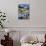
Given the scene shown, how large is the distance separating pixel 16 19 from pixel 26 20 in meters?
0.28

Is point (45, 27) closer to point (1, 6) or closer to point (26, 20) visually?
point (26, 20)

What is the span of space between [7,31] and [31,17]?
0.79m

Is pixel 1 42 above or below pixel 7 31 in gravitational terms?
below

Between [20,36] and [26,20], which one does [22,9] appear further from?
[20,36]

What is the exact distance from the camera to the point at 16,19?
401cm

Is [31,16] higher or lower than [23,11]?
lower

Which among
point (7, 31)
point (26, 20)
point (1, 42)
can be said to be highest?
point (26, 20)

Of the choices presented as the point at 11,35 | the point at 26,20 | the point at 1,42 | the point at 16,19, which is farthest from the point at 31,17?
the point at 1,42

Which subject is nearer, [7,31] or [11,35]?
[7,31]

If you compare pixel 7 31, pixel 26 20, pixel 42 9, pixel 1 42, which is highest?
pixel 42 9

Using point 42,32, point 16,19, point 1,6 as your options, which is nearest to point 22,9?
point 16,19

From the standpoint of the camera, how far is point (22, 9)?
4.00 meters

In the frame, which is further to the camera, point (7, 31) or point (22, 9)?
point (22, 9)

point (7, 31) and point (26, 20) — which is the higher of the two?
point (26, 20)
